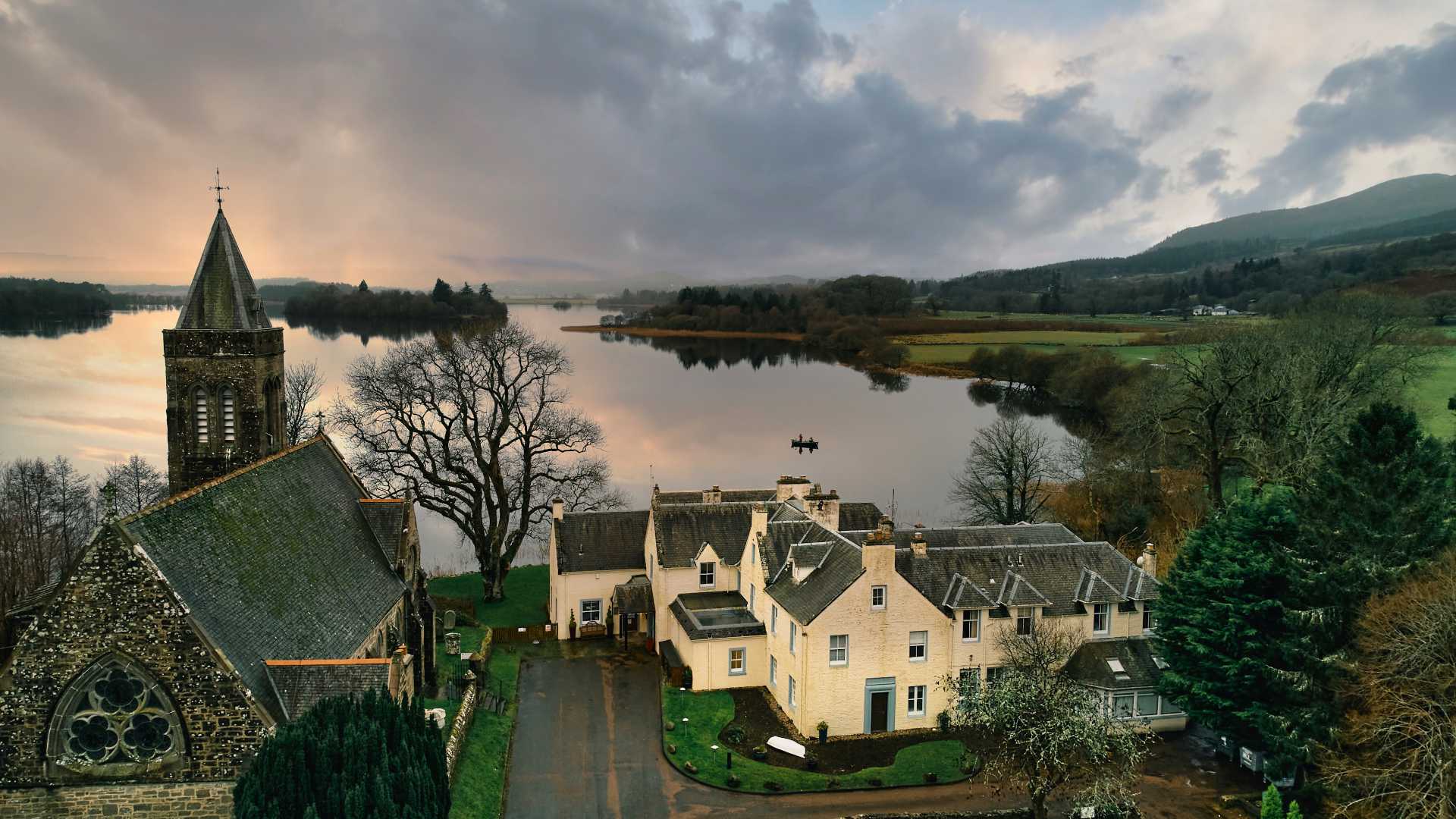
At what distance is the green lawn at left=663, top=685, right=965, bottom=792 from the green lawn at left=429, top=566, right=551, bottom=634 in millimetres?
11547

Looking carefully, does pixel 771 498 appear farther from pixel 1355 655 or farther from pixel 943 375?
pixel 943 375

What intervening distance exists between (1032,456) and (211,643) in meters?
38.7

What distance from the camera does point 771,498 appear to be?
39.7 metres

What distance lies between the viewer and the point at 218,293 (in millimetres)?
29922

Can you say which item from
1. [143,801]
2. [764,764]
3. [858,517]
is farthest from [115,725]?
[858,517]

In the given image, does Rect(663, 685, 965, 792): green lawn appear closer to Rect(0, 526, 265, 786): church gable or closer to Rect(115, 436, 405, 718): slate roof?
Rect(115, 436, 405, 718): slate roof

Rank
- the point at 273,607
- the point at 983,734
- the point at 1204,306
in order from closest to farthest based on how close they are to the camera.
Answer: the point at 273,607
the point at 983,734
the point at 1204,306

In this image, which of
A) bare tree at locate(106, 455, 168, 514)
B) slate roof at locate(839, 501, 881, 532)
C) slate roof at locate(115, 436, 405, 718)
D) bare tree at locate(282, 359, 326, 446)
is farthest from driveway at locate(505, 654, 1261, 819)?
bare tree at locate(106, 455, 168, 514)

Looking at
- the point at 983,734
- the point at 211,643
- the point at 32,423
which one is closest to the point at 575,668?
the point at 983,734

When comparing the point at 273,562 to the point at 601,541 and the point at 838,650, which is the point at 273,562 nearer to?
the point at 838,650

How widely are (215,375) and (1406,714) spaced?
3208 centimetres

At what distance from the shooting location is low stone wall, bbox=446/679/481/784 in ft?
75.5

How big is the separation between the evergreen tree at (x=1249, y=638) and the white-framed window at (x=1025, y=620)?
12.6 ft

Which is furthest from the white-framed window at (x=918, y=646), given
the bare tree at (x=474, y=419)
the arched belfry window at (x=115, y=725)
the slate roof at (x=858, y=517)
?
the bare tree at (x=474, y=419)
